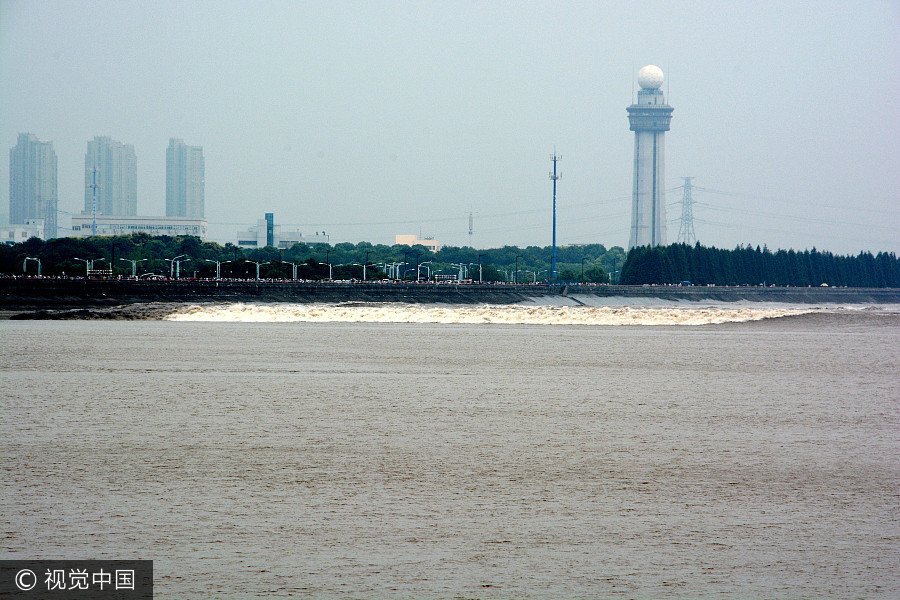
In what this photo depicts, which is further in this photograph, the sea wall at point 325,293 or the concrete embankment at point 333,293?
the sea wall at point 325,293

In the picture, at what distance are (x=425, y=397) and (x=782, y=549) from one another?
1288cm

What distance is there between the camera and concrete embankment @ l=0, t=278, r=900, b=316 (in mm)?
87562

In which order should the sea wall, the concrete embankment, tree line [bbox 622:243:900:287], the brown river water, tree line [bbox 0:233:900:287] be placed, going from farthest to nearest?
tree line [bbox 622:243:900:287]
tree line [bbox 0:233:900:287]
the sea wall
the concrete embankment
the brown river water

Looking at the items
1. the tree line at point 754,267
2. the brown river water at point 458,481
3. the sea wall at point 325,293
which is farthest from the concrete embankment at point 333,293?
the brown river water at point 458,481

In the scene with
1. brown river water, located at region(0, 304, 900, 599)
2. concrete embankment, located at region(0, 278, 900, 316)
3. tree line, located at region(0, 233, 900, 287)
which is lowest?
brown river water, located at region(0, 304, 900, 599)

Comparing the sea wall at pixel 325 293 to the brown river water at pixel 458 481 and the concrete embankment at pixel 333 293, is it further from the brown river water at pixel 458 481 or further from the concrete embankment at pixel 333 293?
the brown river water at pixel 458 481

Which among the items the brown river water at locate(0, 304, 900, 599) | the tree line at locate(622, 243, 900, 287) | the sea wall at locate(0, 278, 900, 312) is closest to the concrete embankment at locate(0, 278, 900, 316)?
the sea wall at locate(0, 278, 900, 312)

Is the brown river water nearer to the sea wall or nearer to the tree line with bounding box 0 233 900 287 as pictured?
the sea wall

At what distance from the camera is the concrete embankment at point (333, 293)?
8756 centimetres

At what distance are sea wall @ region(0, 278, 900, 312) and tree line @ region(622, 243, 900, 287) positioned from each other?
11.9m

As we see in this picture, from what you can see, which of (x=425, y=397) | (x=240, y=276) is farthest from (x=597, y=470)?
(x=240, y=276)

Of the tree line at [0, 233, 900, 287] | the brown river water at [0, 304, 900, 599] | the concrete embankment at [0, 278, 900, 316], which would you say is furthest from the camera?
the tree line at [0, 233, 900, 287]

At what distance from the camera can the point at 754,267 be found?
589 feet

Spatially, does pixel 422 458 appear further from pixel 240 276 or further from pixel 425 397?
pixel 240 276
